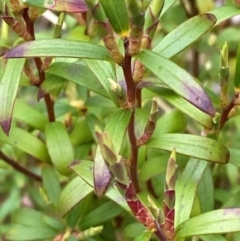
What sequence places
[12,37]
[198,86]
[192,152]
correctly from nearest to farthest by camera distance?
[198,86] → [192,152] → [12,37]

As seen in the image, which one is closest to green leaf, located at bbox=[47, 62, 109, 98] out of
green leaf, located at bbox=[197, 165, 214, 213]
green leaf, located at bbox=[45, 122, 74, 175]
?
green leaf, located at bbox=[45, 122, 74, 175]

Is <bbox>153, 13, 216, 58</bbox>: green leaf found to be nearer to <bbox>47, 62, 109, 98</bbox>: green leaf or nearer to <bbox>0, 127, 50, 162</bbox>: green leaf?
<bbox>47, 62, 109, 98</bbox>: green leaf

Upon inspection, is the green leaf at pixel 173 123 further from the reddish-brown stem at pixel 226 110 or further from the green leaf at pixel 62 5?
the green leaf at pixel 62 5

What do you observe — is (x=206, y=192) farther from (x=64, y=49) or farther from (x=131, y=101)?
(x=64, y=49)

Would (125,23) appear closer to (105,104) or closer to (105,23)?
(105,23)

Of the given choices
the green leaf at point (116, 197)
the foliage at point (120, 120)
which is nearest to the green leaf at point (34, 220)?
the foliage at point (120, 120)

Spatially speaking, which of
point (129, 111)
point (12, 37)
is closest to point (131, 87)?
point (129, 111)

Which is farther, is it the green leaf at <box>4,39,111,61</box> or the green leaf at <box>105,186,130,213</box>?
the green leaf at <box>105,186,130,213</box>
